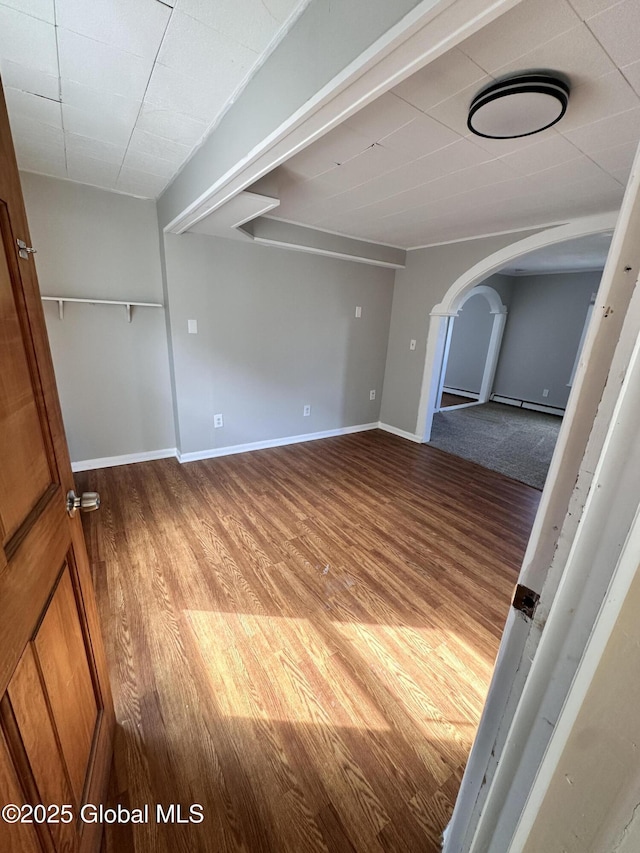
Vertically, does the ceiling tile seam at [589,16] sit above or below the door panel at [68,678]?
above

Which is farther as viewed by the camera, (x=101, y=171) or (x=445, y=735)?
(x=101, y=171)

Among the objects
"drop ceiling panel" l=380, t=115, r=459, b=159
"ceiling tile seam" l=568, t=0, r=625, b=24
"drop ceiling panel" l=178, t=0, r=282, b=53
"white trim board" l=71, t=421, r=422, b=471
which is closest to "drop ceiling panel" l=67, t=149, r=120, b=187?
"drop ceiling panel" l=178, t=0, r=282, b=53

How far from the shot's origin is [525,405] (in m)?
6.30

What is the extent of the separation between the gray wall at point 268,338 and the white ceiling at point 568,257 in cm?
179

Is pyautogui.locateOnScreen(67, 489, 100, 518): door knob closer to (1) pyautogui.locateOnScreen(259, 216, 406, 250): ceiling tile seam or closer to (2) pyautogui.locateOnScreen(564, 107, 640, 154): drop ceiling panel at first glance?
(2) pyautogui.locateOnScreen(564, 107, 640, 154): drop ceiling panel

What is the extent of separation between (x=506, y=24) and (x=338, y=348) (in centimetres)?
302

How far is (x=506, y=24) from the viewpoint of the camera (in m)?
1.01

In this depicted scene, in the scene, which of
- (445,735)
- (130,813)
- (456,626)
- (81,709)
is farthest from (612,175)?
(130,813)

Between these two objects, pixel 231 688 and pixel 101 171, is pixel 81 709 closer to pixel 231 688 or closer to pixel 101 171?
pixel 231 688

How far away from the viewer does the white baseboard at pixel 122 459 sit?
9.89 ft

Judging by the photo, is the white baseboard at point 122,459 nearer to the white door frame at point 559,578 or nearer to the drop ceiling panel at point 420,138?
the drop ceiling panel at point 420,138

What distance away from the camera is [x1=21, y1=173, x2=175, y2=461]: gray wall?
8.32 ft

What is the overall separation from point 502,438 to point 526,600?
4.52 meters

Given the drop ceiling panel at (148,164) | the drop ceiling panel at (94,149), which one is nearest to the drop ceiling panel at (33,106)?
the drop ceiling panel at (94,149)
